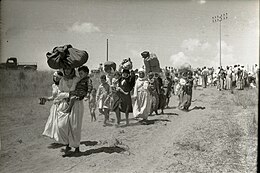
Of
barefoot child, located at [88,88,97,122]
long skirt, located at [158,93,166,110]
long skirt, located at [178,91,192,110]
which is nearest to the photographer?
barefoot child, located at [88,88,97,122]

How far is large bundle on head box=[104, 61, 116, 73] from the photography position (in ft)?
12.7

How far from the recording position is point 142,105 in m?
4.28

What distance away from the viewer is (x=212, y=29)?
378cm

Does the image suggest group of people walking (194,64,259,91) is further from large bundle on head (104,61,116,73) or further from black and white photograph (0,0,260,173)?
large bundle on head (104,61,116,73)

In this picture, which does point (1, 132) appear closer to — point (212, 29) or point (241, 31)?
point (212, 29)

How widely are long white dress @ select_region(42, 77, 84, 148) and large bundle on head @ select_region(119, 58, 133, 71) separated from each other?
2.10 ft

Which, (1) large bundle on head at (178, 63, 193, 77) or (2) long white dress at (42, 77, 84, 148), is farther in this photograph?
(1) large bundle on head at (178, 63, 193, 77)

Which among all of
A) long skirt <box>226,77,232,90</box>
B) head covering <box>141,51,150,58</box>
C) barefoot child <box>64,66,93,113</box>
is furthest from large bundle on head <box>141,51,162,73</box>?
long skirt <box>226,77,232,90</box>

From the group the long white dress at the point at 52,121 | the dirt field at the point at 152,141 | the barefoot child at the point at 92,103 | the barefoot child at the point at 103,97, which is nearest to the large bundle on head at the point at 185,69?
the dirt field at the point at 152,141

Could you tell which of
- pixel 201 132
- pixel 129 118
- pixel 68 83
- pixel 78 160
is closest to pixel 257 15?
pixel 201 132

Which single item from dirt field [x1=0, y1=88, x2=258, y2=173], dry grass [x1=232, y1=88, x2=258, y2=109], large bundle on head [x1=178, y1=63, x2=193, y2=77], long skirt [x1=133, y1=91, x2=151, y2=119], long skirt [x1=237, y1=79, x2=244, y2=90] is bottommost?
dirt field [x1=0, y1=88, x2=258, y2=173]

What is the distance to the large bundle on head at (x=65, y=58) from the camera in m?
3.43

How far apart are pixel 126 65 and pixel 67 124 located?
978 millimetres

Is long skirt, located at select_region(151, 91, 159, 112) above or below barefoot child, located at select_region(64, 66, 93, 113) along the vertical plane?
below
